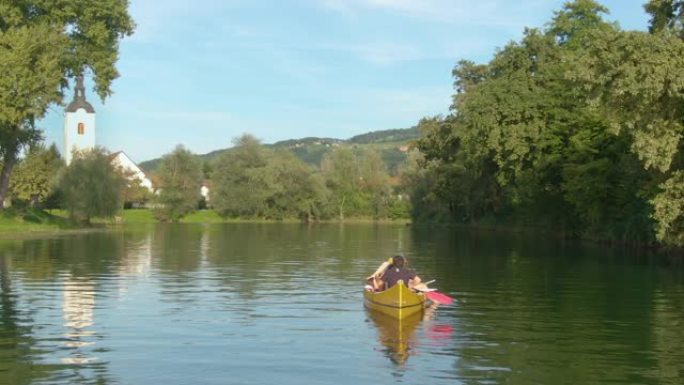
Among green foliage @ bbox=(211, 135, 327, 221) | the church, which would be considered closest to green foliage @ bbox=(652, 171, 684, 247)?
green foliage @ bbox=(211, 135, 327, 221)

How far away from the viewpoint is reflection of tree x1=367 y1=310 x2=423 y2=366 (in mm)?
16203

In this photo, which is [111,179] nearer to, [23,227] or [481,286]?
[23,227]

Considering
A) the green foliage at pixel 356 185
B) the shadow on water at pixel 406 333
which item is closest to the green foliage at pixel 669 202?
the shadow on water at pixel 406 333

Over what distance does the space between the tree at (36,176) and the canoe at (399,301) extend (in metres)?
58.4

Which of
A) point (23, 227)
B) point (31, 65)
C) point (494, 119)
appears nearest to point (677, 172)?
point (494, 119)

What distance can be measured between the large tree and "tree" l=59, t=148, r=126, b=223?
1448cm

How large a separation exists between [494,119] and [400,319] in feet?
153

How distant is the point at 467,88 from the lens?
273ft

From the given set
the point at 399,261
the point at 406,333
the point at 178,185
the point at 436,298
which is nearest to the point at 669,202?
the point at 436,298

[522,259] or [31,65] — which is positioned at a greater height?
[31,65]

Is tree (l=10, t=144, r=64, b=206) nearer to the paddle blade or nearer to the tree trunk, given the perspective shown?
the tree trunk

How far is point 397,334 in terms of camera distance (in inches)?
731

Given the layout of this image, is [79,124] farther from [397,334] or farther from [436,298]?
[397,334]

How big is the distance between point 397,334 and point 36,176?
215 ft
